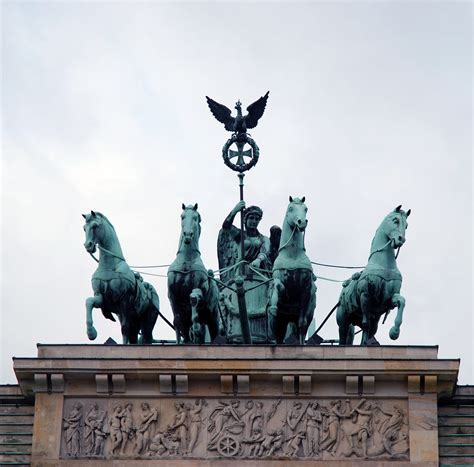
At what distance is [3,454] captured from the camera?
3934 cm

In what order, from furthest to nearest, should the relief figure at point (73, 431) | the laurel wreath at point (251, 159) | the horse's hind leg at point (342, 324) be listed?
the laurel wreath at point (251, 159) → the horse's hind leg at point (342, 324) → the relief figure at point (73, 431)

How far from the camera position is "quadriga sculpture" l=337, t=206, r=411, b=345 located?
40.2 m

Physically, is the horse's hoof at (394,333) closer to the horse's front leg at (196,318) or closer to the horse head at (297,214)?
the horse head at (297,214)

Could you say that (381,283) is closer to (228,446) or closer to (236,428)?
(236,428)

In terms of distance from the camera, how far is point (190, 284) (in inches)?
1592

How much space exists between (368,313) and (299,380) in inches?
77.2

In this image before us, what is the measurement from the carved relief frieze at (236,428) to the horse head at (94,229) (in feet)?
9.07

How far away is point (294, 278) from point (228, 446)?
10.5 ft

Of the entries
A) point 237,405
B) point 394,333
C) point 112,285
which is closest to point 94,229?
point 112,285

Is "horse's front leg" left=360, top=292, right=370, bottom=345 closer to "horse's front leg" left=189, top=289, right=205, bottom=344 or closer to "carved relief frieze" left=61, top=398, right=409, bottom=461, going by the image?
"carved relief frieze" left=61, top=398, right=409, bottom=461

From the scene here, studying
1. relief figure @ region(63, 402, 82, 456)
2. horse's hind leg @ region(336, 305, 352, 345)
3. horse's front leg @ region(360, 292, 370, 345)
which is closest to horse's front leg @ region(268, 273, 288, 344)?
horse's hind leg @ region(336, 305, 352, 345)

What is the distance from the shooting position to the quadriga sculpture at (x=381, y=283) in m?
40.2

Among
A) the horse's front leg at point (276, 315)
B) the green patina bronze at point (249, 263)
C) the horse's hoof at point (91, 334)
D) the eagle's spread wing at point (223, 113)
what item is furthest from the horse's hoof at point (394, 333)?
the eagle's spread wing at point (223, 113)

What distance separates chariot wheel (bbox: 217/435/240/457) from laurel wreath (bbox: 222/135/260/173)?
600 centimetres
